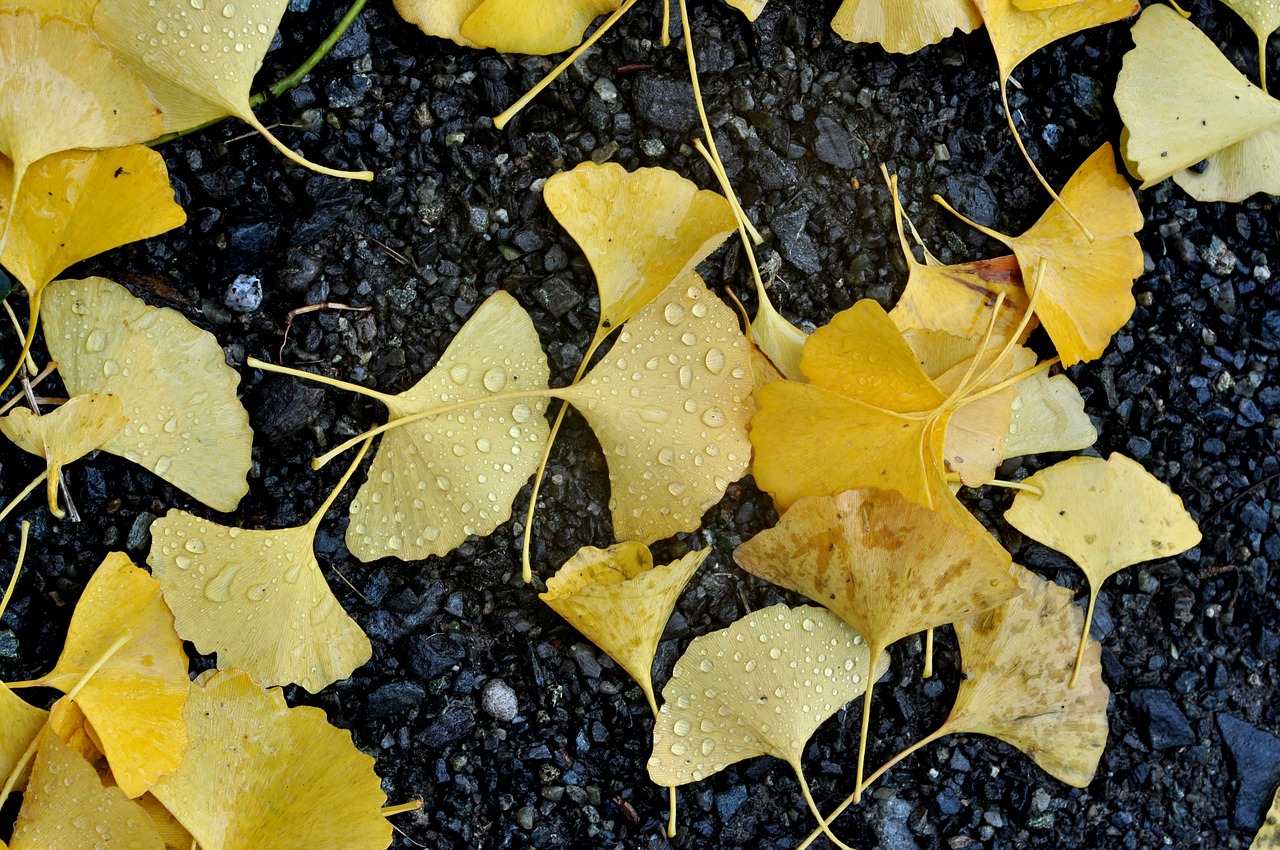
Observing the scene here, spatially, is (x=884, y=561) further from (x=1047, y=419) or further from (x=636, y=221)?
(x=636, y=221)

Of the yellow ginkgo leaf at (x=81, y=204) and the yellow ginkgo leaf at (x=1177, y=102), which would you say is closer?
the yellow ginkgo leaf at (x=81, y=204)

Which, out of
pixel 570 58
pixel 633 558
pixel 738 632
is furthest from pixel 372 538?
pixel 570 58

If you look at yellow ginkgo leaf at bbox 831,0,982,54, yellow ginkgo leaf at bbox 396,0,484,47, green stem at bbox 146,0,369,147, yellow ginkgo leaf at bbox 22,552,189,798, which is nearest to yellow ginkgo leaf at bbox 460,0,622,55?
yellow ginkgo leaf at bbox 396,0,484,47

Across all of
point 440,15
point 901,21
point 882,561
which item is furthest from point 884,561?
point 440,15

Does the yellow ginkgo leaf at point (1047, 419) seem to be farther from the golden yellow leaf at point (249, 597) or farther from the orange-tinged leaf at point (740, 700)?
the golden yellow leaf at point (249, 597)

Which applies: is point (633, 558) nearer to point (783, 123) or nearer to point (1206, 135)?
point (783, 123)

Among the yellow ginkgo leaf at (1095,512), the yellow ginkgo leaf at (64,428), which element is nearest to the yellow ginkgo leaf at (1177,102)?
the yellow ginkgo leaf at (1095,512)
